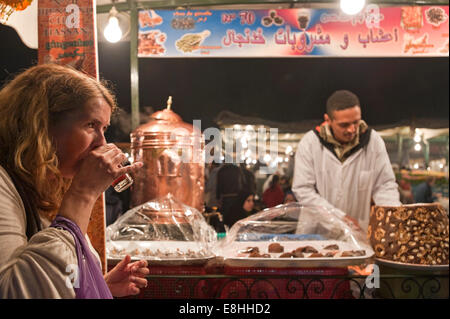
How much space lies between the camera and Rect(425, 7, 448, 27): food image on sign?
2277mm

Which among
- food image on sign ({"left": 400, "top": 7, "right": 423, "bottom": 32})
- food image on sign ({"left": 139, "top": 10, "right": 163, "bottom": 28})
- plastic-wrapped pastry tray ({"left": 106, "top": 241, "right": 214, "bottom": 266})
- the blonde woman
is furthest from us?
food image on sign ({"left": 400, "top": 7, "right": 423, "bottom": 32})

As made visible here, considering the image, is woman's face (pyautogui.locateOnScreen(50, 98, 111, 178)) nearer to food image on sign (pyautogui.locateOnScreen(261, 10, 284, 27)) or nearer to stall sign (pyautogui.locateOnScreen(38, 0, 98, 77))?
stall sign (pyautogui.locateOnScreen(38, 0, 98, 77))

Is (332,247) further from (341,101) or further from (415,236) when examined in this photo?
(341,101)

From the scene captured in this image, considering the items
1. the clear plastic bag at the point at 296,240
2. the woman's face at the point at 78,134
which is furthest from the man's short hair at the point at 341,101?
the woman's face at the point at 78,134

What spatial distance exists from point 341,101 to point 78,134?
6.74ft

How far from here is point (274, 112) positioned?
2.59 m

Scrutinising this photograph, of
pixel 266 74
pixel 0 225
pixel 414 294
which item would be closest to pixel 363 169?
pixel 414 294

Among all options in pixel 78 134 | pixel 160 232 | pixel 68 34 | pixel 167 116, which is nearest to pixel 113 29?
pixel 167 116

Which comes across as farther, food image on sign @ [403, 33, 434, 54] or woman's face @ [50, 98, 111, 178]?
food image on sign @ [403, 33, 434, 54]

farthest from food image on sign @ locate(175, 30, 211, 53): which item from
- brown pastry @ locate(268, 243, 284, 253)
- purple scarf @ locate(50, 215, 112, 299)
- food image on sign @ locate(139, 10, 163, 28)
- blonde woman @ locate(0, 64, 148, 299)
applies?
purple scarf @ locate(50, 215, 112, 299)

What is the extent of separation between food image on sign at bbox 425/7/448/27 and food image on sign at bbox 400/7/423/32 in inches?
1.8

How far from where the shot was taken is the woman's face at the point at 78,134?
82 centimetres

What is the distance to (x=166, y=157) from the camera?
1697 millimetres

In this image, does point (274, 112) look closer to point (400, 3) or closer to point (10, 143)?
point (400, 3)
